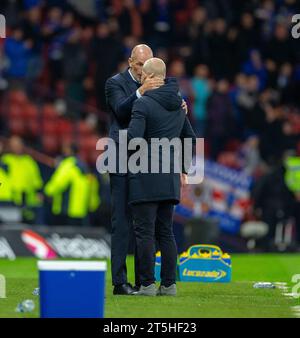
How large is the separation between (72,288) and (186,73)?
17.7 meters

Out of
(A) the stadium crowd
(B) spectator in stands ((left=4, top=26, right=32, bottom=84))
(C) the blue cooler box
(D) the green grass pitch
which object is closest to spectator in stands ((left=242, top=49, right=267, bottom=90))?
(A) the stadium crowd

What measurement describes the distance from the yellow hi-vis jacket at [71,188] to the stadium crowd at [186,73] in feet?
3.99

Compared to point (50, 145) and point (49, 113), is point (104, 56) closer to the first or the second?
point (49, 113)

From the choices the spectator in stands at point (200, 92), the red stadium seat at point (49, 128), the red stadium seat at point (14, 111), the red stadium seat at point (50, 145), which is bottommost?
the red stadium seat at point (50, 145)

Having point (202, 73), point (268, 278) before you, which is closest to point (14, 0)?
point (202, 73)

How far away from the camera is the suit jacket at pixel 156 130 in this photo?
11.5 m

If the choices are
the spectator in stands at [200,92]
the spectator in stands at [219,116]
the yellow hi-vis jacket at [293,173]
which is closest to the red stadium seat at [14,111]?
the spectator in stands at [200,92]

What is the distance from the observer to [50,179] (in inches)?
938

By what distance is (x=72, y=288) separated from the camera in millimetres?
9562

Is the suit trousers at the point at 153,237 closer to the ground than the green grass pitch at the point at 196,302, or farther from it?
farther from it

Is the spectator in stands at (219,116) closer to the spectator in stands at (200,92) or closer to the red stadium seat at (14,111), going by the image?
the spectator in stands at (200,92)

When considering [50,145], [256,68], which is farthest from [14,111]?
[256,68]

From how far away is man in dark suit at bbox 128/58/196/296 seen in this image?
11.5 meters

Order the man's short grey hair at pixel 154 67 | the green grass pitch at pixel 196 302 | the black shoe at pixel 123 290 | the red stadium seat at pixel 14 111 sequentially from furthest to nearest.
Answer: the red stadium seat at pixel 14 111 < the black shoe at pixel 123 290 < the man's short grey hair at pixel 154 67 < the green grass pitch at pixel 196 302
